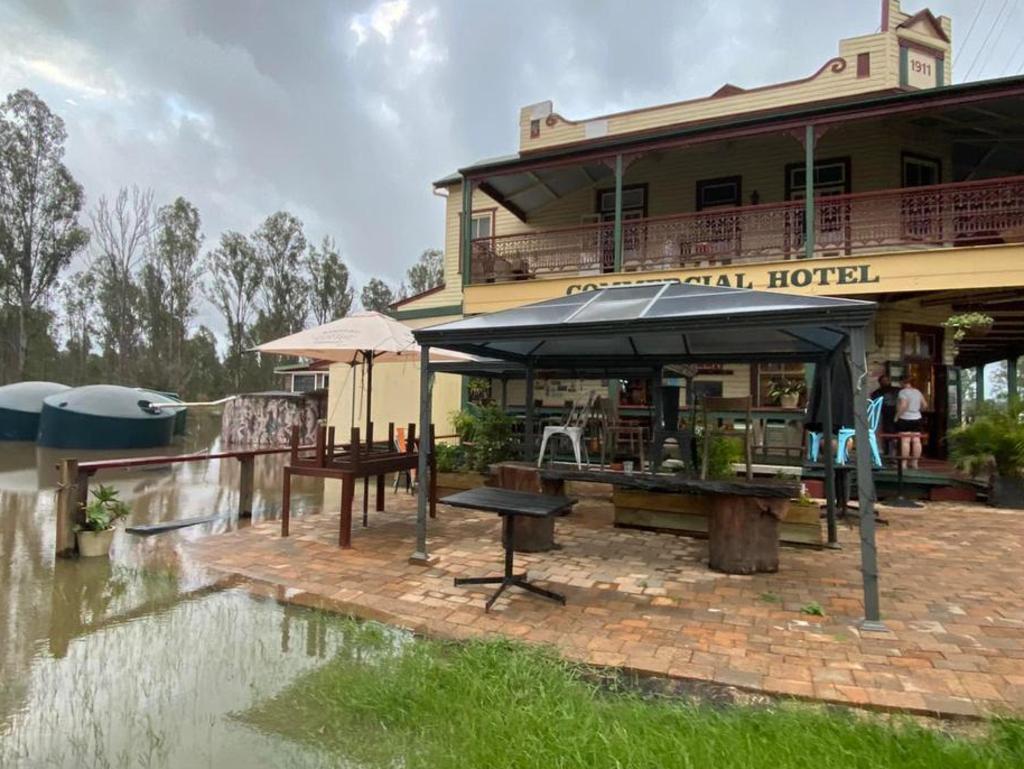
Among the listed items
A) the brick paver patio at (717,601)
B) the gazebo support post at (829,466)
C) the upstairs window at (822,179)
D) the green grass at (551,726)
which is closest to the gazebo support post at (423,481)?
the brick paver patio at (717,601)

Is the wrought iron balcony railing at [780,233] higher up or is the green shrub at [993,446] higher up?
the wrought iron balcony railing at [780,233]

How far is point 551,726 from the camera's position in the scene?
255 centimetres

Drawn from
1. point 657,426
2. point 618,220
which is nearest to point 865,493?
point 657,426

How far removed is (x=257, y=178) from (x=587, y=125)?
2869 centimetres

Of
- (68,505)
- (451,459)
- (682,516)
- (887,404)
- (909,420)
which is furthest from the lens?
(887,404)

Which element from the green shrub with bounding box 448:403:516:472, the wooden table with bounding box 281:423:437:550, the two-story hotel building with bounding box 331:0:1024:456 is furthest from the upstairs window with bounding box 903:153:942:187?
the wooden table with bounding box 281:423:437:550

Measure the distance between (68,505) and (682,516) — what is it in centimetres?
641

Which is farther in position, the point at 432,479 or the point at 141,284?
the point at 141,284

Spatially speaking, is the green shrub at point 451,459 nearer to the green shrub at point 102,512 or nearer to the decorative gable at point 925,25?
the green shrub at point 102,512

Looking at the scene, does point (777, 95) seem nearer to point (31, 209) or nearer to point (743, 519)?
point (743, 519)

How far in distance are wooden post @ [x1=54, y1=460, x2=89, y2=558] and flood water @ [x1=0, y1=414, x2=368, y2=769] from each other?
7.0 inches

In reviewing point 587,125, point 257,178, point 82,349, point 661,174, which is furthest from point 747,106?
point 82,349

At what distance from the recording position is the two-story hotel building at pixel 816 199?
9.22 m

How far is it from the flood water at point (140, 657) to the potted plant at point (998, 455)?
358 inches
